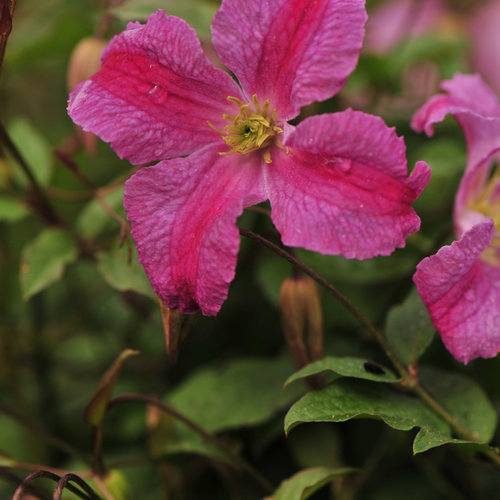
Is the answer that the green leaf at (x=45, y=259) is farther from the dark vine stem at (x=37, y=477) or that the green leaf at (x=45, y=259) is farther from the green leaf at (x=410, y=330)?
the green leaf at (x=410, y=330)

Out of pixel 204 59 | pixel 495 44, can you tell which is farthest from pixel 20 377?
pixel 495 44

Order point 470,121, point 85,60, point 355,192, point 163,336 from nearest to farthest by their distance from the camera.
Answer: point 355,192
point 470,121
point 85,60
point 163,336

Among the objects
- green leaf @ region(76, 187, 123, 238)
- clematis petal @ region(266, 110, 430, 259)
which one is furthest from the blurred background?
clematis petal @ region(266, 110, 430, 259)

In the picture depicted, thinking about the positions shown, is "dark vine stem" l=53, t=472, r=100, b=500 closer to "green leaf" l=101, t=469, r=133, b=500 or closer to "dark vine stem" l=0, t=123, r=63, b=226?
"green leaf" l=101, t=469, r=133, b=500

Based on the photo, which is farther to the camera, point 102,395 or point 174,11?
point 174,11

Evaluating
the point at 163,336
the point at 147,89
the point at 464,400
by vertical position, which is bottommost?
the point at 163,336

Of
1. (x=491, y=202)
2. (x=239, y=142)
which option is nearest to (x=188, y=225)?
(x=239, y=142)

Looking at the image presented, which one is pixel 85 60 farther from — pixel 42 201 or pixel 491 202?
pixel 491 202
